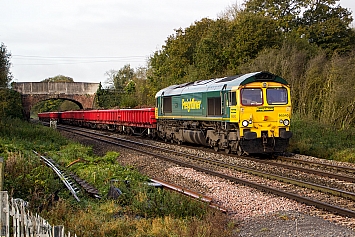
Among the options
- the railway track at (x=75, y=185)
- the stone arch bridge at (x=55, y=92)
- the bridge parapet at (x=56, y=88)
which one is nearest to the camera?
the railway track at (x=75, y=185)

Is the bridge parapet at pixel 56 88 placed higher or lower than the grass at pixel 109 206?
higher

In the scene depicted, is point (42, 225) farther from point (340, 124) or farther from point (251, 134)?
point (340, 124)

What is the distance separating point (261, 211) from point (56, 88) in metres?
56.5

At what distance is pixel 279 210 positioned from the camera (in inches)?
349

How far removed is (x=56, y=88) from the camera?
6188 cm

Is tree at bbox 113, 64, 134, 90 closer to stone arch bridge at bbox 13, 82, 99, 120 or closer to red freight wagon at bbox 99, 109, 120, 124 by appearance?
stone arch bridge at bbox 13, 82, 99, 120

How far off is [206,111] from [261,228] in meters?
11.4

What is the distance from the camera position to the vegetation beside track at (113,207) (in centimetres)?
722

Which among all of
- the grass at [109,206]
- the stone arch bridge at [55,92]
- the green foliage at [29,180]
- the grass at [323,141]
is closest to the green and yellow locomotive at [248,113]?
the grass at [323,141]

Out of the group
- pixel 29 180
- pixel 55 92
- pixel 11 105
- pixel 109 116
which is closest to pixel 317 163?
pixel 29 180

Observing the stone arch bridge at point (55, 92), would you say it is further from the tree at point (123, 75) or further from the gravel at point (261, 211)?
the gravel at point (261, 211)

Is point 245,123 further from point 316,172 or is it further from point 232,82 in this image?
point 316,172

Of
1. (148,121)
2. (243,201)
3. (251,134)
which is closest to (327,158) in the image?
(251,134)

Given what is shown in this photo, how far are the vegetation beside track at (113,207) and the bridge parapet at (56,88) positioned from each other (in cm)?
5057
